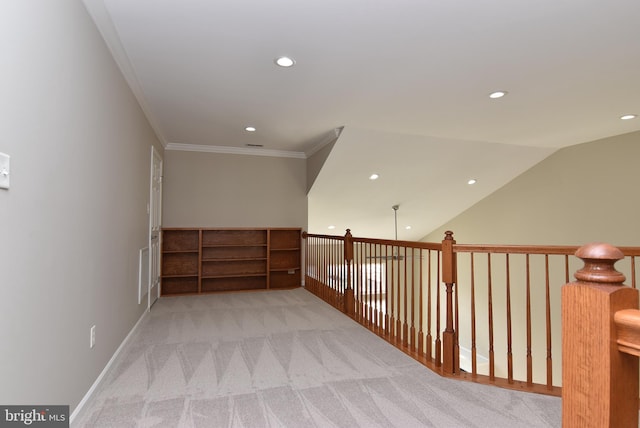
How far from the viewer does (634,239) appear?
4715mm

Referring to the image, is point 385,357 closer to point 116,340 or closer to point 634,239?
point 116,340

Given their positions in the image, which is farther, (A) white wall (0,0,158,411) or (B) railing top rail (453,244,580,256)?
(B) railing top rail (453,244,580,256)

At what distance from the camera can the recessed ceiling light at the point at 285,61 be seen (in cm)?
263

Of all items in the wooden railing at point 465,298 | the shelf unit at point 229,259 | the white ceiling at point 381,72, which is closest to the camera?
the white ceiling at point 381,72

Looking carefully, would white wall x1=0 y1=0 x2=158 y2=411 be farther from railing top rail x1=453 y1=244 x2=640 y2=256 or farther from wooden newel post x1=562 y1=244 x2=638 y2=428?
railing top rail x1=453 y1=244 x2=640 y2=256

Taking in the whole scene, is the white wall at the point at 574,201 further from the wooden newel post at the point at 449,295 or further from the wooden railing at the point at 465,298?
the wooden newel post at the point at 449,295

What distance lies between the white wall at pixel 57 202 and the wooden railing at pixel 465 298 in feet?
6.22

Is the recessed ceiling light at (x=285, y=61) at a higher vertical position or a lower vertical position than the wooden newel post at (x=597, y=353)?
higher

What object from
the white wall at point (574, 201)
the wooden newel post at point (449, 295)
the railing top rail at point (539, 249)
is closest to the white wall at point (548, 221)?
the white wall at point (574, 201)

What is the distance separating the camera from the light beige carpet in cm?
187

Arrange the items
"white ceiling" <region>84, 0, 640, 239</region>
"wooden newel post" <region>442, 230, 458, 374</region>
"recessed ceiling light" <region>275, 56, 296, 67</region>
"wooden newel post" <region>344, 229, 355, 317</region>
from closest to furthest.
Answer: "white ceiling" <region>84, 0, 640, 239</region> < "wooden newel post" <region>442, 230, 458, 374</region> < "recessed ceiling light" <region>275, 56, 296, 67</region> < "wooden newel post" <region>344, 229, 355, 317</region>

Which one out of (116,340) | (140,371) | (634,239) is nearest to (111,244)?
(116,340)
